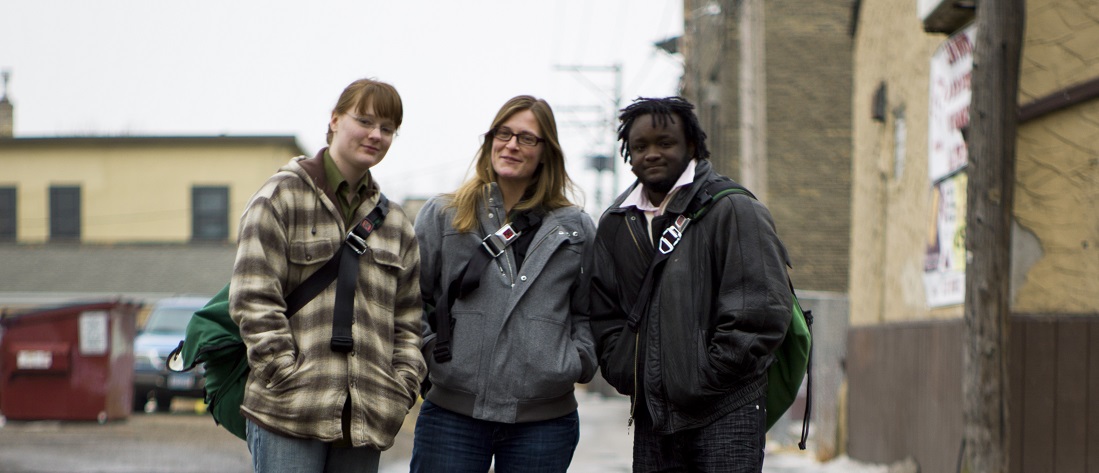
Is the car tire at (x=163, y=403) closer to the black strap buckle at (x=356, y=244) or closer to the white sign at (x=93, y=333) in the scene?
the white sign at (x=93, y=333)

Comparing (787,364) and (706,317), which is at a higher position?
(706,317)

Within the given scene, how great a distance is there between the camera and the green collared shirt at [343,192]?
3873 mm

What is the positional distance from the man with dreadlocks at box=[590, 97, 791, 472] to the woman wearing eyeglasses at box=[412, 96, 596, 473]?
17 cm

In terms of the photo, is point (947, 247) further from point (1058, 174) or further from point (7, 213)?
point (7, 213)

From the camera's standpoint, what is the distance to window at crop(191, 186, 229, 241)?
37.7 metres

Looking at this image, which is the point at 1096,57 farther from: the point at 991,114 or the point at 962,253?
the point at 962,253

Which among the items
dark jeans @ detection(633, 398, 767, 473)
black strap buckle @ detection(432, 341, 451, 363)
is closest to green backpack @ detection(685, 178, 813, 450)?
dark jeans @ detection(633, 398, 767, 473)

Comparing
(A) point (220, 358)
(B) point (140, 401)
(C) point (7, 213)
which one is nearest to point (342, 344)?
(A) point (220, 358)

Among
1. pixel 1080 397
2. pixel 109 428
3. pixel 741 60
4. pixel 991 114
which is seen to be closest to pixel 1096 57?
pixel 991 114

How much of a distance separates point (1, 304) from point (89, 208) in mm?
4195

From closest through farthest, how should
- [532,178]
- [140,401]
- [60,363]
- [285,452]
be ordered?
[285,452], [532,178], [60,363], [140,401]

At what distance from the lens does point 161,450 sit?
451 inches

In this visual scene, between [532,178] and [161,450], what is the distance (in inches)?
320

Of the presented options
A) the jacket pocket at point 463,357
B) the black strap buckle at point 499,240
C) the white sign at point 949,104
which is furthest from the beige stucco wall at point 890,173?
the jacket pocket at point 463,357
